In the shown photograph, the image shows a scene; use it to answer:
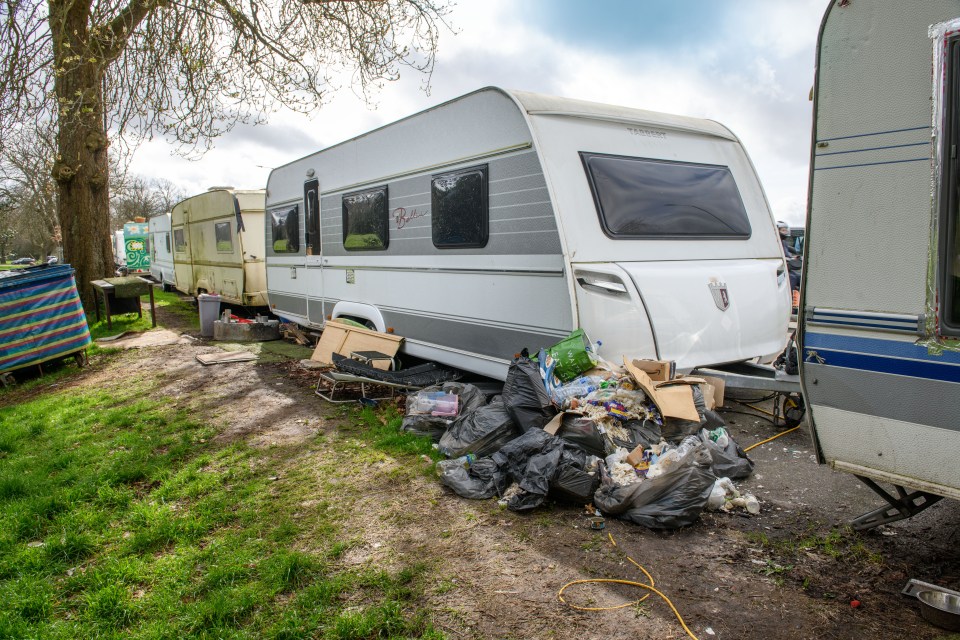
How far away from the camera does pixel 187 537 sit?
3.71 m

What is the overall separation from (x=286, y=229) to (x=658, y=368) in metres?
6.77

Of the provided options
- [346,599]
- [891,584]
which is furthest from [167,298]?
[891,584]

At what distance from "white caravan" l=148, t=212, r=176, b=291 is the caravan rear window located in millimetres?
16194

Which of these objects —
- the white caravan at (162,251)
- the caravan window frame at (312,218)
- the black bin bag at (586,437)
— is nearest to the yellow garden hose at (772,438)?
the black bin bag at (586,437)

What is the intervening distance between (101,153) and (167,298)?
6101mm

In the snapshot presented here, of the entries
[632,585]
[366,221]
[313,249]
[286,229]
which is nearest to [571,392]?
[632,585]

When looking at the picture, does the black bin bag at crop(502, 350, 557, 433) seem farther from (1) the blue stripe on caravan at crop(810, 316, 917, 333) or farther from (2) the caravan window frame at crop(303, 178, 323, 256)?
(2) the caravan window frame at crop(303, 178, 323, 256)

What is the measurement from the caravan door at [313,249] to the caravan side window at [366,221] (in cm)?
91

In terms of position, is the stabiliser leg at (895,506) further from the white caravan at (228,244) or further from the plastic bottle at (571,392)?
the white caravan at (228,244)

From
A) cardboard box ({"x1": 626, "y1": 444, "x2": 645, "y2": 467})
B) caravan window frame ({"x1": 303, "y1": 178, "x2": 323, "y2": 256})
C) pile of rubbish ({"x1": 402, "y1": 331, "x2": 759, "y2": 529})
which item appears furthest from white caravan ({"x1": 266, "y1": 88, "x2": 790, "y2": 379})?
caravan window frame ({"x1": 303, "y1": 178, "x2": 323, "y2": 256})

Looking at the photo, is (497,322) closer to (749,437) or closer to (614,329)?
(614,329)

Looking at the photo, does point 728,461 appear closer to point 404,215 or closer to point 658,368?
point 658,368

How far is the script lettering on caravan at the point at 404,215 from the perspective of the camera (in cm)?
627

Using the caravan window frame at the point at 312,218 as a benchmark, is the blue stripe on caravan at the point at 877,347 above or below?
below
